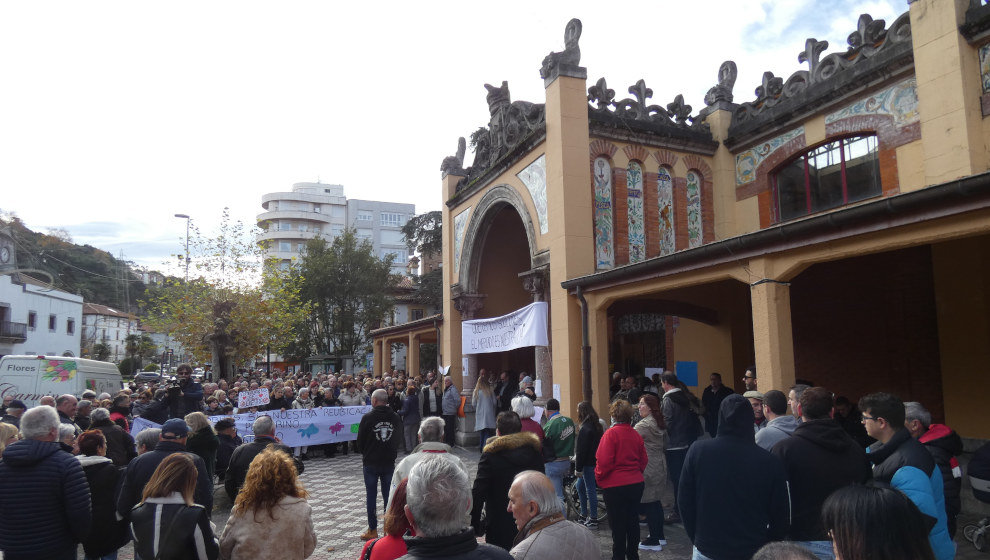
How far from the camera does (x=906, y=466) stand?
3.31 metres

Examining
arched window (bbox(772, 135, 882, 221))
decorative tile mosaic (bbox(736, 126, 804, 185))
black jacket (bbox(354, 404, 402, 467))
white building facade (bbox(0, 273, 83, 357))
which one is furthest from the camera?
white building facade (bbox(0, 273, 83, 357))

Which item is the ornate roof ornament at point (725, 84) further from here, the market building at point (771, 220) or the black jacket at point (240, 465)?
the black jacket at point (240, 465)

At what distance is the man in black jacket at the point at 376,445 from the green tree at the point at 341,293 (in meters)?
30.1

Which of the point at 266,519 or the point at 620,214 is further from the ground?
the point at 620,214

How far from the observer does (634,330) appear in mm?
15609

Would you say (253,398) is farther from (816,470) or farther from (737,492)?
(816,470)

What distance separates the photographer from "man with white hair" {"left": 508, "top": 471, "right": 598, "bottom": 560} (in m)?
2.87

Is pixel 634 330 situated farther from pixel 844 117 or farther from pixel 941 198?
pixel 941 198

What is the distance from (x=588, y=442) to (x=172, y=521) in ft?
15.1

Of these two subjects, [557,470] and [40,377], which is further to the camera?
[40,377]

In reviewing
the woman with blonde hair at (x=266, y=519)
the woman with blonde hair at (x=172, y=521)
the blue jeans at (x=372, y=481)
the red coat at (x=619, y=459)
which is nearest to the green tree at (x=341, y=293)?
the blue jeans at (x=372, y=481)

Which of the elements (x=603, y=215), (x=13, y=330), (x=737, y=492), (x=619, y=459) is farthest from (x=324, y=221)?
(x=737, y=492)

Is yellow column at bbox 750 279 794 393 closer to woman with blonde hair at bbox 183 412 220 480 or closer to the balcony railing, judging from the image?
woman with blonde hair at bbox 183 412 220 480

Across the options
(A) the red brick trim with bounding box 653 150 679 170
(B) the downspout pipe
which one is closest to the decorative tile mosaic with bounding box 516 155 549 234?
(B) the downspout pipe
